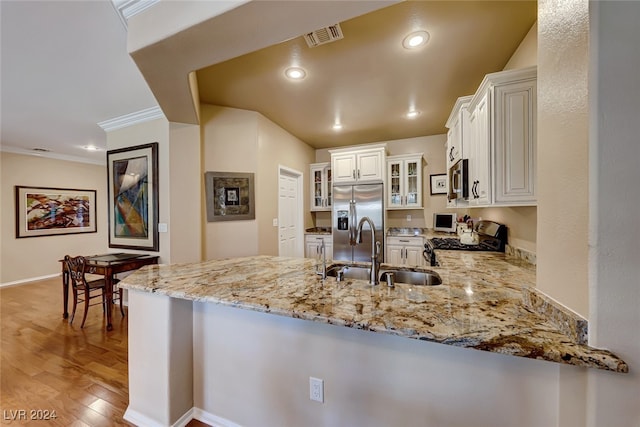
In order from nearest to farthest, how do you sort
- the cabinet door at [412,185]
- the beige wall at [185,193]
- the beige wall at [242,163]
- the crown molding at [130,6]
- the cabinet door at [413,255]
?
the crown molding at [130,6], the beige wall at [185,193], the beige wall at [242,163], the cabinet door at [413,255], the cabinet door at [412,185]

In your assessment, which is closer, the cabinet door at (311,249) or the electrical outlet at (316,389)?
the electrical outlet at (316,389)

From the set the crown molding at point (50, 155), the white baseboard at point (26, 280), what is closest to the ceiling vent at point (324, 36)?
the crown molding at point (50, 155)

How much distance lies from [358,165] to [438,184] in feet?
5.09

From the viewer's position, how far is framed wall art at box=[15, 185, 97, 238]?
183 inches

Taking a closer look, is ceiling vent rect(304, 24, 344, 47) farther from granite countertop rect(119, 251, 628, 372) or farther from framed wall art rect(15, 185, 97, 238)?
framed wall art rect(15, 185, 97, 238)

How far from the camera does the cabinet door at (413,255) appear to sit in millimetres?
4035

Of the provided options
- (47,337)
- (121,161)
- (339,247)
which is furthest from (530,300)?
(121,161)

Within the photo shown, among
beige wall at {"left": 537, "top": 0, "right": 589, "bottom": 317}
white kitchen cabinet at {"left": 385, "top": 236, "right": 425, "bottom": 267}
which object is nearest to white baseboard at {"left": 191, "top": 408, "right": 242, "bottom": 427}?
beige wall at {"left": 537, "top": 0, "right": 589, "bottom": 317}

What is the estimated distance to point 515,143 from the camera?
1635 millimetres

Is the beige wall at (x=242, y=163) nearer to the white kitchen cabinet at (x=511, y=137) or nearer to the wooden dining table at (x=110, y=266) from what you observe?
the wooden dining table at (x=110, y=266)

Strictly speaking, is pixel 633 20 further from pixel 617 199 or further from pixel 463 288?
pixel 463 288

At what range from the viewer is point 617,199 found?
0.69 m

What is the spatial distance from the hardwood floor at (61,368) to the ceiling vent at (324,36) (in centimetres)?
275

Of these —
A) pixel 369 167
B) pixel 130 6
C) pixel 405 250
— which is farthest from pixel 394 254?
pixel 130 6
